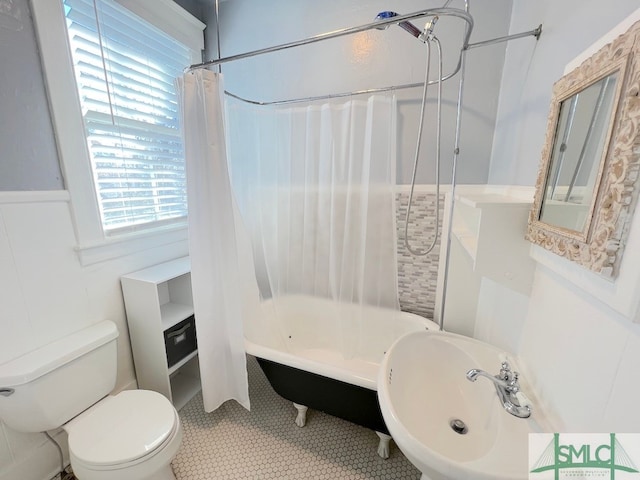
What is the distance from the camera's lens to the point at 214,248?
139cm

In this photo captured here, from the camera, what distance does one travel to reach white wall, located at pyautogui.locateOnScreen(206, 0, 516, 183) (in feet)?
5.03

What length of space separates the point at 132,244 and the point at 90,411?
0.88m

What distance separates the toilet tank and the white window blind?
2.08ft

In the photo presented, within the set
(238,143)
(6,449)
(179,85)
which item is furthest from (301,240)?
(6,449)

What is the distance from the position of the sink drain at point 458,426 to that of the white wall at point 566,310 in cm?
26

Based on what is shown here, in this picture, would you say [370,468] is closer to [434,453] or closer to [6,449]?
[434,453]

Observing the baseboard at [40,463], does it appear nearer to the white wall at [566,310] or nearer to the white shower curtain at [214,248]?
the white shower curtain at [214,248]

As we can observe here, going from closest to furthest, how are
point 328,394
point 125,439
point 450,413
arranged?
point 450,413 < point 125,439 < point 328,394

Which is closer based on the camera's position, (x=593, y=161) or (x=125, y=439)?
(x=593, y=161)

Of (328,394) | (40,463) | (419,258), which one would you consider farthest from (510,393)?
A: (40,463)

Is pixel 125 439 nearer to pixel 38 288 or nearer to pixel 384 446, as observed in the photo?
pixel 38 288

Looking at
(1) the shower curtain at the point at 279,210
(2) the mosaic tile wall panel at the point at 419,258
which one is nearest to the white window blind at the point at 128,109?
(1) the shower curtain at the point at 279,210

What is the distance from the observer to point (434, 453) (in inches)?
25.4
